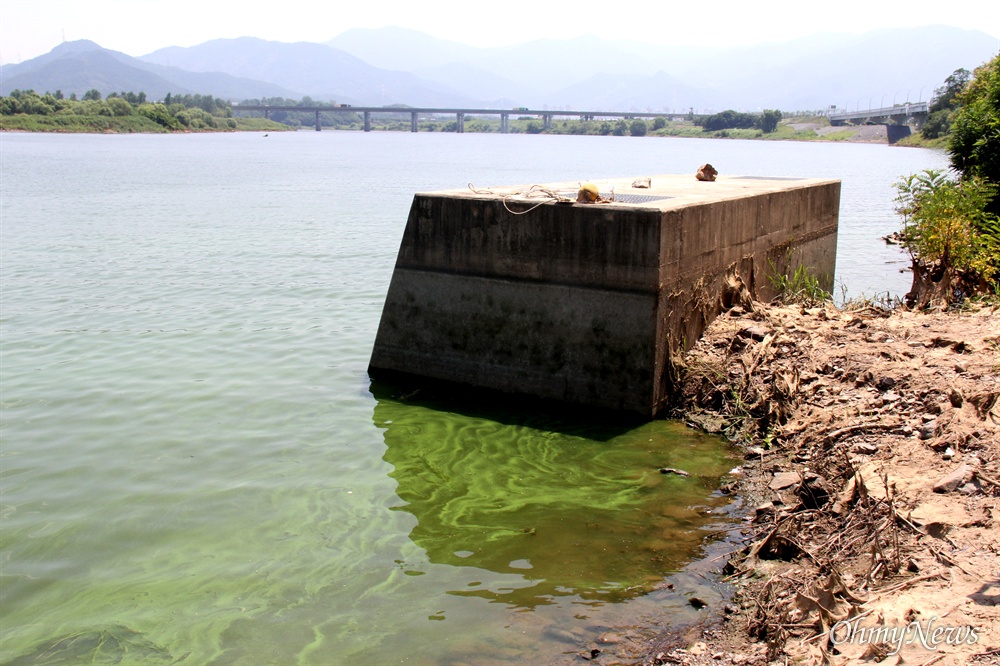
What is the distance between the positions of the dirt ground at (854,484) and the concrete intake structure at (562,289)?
0.64m

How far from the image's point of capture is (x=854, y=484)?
6.23m

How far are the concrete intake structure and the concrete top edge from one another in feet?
0.14

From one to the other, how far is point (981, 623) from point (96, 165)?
185ft

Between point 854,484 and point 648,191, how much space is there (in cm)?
557

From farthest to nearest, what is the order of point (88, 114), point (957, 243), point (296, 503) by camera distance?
point (88, 114)
point (957, 243)
point (296, 503)

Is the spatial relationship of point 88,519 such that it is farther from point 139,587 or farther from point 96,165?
point 96,165

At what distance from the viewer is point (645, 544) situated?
6.55 m

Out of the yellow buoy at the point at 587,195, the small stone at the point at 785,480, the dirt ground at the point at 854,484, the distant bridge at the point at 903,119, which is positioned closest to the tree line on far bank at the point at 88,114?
the distant bridge at the point at 903,119

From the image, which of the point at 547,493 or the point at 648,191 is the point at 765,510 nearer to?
the point at 547,493

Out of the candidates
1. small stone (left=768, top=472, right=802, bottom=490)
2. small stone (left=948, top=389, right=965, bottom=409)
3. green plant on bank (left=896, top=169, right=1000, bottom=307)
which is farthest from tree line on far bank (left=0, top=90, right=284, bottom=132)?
small stone (left=948, top=389, right=965, bottom=409)

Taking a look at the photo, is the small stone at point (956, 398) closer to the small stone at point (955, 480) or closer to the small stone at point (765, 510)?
the small stone at point (955, 480)

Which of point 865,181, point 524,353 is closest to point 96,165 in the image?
point 865,181

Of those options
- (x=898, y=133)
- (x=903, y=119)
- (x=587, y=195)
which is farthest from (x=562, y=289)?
(x=903, y=119)

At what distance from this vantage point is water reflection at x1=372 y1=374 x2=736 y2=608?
621 cm
